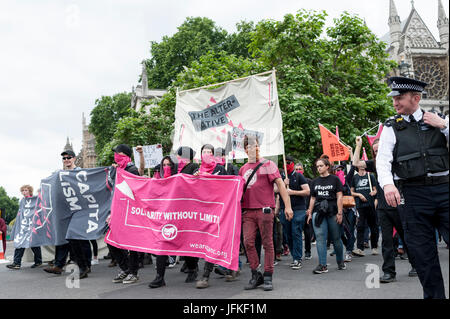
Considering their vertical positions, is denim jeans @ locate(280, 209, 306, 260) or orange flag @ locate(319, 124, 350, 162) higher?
orange flag @ locate(319, 124, 350, 162)

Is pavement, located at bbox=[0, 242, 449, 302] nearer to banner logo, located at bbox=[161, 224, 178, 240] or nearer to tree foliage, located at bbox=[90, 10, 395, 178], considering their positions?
banner logo, located at bbox=[161, 224, 178, 240]

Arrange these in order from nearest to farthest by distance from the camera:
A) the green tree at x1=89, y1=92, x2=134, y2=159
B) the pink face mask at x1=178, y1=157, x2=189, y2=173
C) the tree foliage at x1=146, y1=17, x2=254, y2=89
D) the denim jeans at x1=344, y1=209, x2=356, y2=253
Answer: the pink face mask at x1=178, y1=157, x2=189, y2=173 → the denim jeans at x1=344, y1=209, x2=356, y2=253 → the tree foliage at x1=146, y1=17, x2=254, y2=89 → the green tree at x1=89, y1=92, x2=134, y2=159

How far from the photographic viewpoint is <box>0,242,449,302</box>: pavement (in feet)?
19.1

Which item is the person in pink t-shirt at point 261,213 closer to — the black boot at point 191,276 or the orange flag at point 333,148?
the black boot at point 191,276

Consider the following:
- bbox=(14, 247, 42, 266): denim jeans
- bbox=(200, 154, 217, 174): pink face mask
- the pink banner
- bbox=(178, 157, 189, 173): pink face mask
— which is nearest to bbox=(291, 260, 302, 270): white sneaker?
the pink banner

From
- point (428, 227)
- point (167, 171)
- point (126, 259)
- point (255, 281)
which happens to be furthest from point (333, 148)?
point (428, 227)

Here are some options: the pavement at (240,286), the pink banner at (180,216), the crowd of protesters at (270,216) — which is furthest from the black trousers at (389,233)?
the pink banner at (180,216)

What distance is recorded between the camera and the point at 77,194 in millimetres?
8398

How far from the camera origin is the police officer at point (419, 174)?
156 inches

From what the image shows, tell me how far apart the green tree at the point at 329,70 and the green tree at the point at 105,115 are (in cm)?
3189

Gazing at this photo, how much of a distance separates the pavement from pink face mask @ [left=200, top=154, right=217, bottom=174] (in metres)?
1.90
